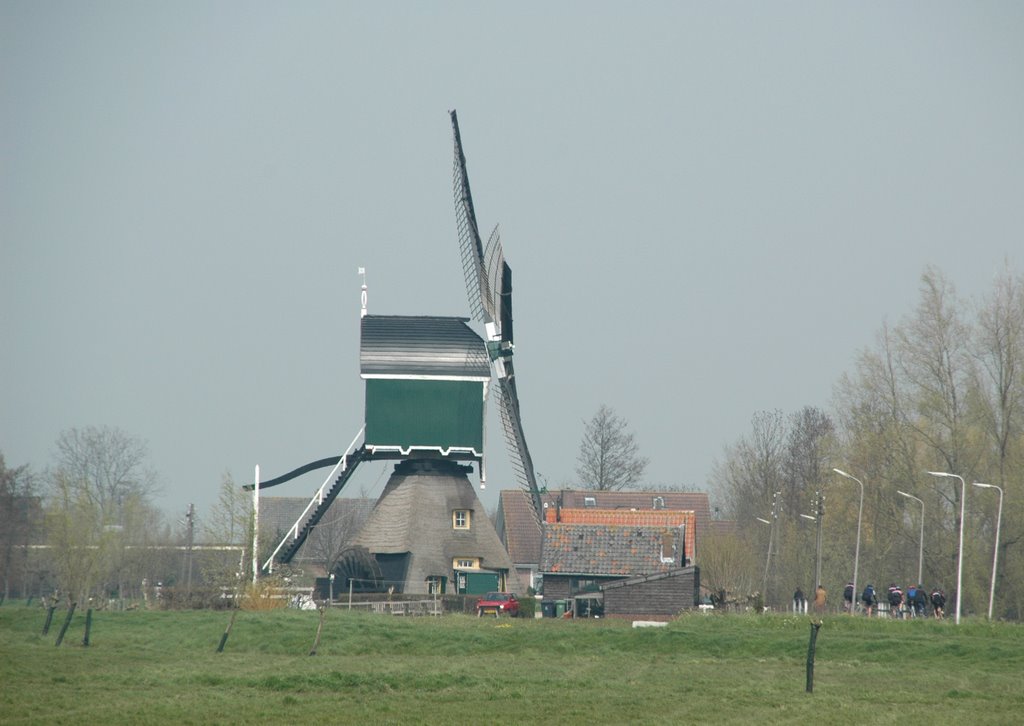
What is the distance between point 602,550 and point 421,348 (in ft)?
36.7

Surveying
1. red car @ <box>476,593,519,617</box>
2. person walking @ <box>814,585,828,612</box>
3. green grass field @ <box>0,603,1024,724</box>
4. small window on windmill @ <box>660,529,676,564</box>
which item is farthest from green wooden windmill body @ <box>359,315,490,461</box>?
person walking @ <box>814,585,828,612</box>

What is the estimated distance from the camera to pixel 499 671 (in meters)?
29.8

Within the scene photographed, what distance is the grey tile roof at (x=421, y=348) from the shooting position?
58.3 m

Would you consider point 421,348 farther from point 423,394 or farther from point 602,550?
point 602,550

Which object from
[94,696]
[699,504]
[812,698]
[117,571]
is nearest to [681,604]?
[812,698]

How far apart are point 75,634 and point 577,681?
1761cm

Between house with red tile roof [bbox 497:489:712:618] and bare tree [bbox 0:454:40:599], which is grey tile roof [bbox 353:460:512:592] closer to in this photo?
house with red tile roof [bbox 497:489:712:618]

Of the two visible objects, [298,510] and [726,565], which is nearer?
[726,565]

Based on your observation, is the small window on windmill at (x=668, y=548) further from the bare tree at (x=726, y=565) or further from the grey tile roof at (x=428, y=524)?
the grey tile roof at (x=428, y=524)

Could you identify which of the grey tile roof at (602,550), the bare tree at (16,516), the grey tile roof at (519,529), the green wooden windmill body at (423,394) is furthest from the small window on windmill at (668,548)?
the bare tree at (16,516)

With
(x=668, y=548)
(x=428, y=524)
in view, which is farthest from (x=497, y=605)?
(x=668, y=548)

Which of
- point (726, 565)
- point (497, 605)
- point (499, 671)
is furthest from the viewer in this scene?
point (726, 565)

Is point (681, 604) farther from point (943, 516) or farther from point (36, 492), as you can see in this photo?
point (36, 492)

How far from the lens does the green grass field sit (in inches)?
899
